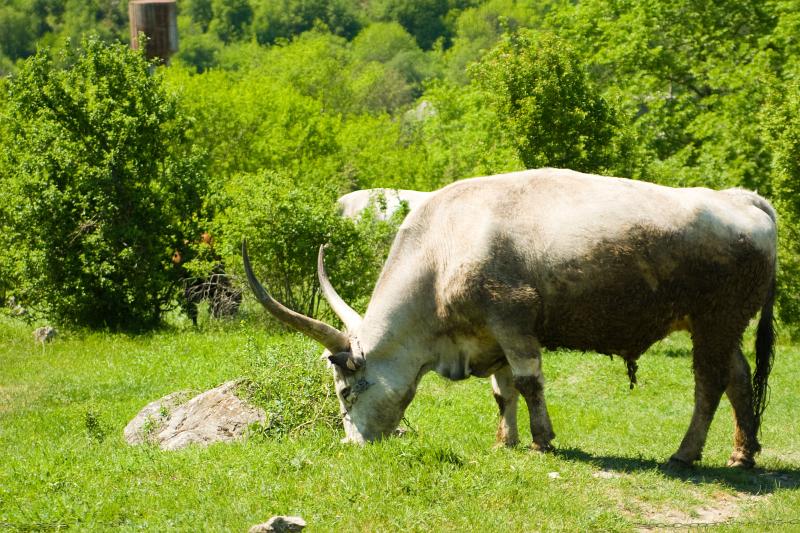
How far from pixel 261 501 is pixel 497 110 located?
13.9 meters

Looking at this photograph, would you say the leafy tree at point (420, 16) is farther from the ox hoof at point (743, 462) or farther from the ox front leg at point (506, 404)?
the ox hoof at point (743, 462)

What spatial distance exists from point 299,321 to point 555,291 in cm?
239

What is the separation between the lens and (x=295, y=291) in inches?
838

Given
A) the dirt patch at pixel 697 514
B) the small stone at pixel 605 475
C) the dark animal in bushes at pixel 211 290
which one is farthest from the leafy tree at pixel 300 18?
the dirt patch at pixel 697 514

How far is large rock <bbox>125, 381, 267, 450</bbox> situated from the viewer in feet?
39.3

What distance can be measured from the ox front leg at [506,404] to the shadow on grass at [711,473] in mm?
531

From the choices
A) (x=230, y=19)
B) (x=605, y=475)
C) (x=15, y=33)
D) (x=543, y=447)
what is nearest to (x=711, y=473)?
(x=605, y=475)

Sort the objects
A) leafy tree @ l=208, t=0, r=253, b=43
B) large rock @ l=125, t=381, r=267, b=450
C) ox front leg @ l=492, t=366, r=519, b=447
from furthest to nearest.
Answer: leafy tree @ l=208, t=0, r=253, b=43, large rock @ l=125, t=381, r=267, b=450, ox front leg @ l=492, t=366, r=519, b=447

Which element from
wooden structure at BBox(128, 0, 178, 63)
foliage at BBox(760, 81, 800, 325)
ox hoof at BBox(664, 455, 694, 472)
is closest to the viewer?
ox hoof at BBox(664, 455, 694, 472)

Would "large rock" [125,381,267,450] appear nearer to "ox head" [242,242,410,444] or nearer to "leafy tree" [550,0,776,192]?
"ox head" [242,242,410,444]

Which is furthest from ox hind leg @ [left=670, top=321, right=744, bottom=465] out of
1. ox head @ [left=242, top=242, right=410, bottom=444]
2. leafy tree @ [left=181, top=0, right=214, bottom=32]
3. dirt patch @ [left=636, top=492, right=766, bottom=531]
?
leafy tree @ [left=181, top=0, right=214, bottom=32]

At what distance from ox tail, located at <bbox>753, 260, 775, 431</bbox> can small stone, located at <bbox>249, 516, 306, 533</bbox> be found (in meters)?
4.89

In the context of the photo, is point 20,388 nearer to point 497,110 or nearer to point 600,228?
point 497,110

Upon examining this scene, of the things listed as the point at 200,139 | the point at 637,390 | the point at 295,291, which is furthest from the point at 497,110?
the point at 200,139
